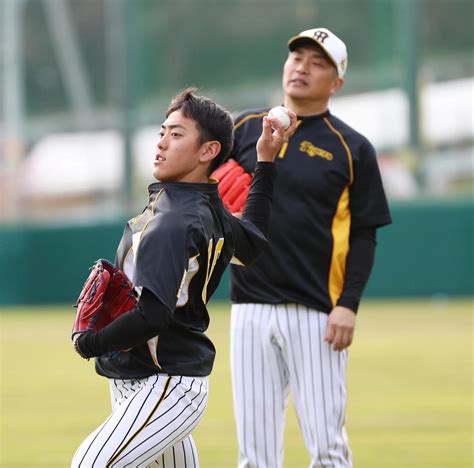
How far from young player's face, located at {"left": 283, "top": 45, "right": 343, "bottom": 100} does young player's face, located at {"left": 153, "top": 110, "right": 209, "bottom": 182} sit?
4.24 ft

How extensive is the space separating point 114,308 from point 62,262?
49.5 feet

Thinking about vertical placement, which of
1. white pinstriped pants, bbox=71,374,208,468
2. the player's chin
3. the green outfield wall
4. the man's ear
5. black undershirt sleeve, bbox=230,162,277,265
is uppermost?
the man's ear

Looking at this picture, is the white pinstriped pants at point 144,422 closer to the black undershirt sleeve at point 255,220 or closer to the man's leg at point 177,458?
the man's leg at point 177,458

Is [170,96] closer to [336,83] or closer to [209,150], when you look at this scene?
[336,83]

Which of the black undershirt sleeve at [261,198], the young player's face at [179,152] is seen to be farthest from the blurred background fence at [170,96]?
the young player's face at [179,152]

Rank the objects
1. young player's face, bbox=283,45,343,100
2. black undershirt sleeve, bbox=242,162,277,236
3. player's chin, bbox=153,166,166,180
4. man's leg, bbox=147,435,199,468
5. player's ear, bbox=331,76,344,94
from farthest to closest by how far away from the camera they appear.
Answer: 1. player's ear, bbox=331,76,344,94
2. young player's face, bbox=283,45,343,100
3. black undershirt sleeve, bbox=242,162,277,236
4. man's leg, bbox=147,435,199,468
5. player's chin, bbox=153,166,166,180

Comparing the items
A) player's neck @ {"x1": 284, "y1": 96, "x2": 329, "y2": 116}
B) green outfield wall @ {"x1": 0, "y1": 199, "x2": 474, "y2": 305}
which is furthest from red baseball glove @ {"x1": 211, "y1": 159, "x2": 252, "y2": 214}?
green outfield wall @ {"x1": 0, "y1": 199, "x2": 474, "y2": 305}

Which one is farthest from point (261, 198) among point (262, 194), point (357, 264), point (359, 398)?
point (359, 398)

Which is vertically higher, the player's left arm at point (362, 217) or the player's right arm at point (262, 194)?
the player's right arm at point (262, 194)

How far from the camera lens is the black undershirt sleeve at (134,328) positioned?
3.54m

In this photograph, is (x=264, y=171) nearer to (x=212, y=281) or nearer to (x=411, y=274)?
(x=212, y=281)

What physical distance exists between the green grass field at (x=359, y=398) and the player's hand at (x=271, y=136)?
2.79 m

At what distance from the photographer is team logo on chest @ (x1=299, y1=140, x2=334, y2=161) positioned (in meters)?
5.04

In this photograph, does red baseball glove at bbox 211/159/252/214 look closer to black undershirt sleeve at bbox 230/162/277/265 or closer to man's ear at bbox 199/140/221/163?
black undershirt sleeve at bbox 230/162/277/265
